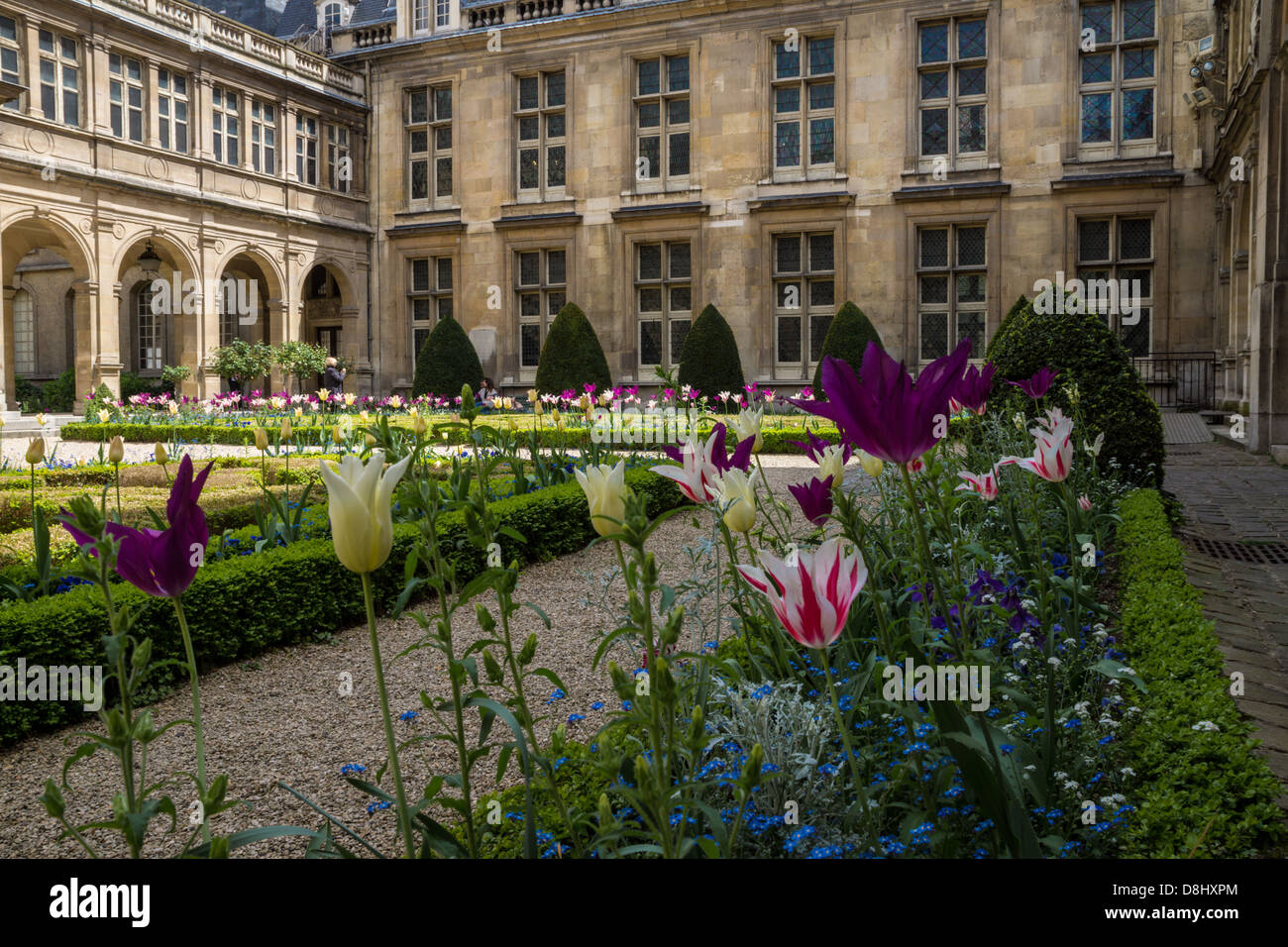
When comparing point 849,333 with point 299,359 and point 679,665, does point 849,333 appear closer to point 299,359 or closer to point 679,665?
point 299,359

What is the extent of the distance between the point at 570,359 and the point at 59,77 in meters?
9.62

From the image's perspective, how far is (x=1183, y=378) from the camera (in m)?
16.7

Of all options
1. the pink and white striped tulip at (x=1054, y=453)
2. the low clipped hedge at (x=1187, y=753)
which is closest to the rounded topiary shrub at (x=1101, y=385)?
the low clipped hedge at (x=1187, y=753)

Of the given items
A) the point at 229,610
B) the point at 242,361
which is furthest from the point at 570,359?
the point at 229,610

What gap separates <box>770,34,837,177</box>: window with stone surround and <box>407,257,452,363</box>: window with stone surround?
301 inches

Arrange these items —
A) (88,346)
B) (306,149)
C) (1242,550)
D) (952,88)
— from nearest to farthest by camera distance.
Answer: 1. (1242,550)
2. (88,346)
3. (952,88)
4. (306,149)

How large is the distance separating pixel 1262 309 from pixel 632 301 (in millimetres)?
12141

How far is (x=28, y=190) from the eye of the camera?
1620 centimetres

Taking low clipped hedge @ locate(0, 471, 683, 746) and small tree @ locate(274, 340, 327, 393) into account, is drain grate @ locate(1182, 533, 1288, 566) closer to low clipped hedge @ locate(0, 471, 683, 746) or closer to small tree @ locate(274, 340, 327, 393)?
low clipped hedge @ locate(0, 471, 683, 746)

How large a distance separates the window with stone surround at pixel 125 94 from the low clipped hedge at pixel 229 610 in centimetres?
1603

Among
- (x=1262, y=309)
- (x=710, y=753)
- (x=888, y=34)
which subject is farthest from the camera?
(x=888, y=34)

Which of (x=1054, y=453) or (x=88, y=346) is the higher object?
(x=88, y=346)

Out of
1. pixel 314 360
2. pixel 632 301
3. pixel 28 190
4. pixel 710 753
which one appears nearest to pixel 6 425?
pixel 28 190

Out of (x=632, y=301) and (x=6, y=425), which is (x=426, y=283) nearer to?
(x=632, y=301)
